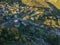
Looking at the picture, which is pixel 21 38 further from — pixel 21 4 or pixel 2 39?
pixel 21 4

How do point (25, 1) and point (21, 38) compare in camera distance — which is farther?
point (25, 1)

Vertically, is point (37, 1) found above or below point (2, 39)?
above

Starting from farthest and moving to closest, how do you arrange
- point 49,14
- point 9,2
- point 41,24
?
point 9,2 < point 49,14 < point 41,24

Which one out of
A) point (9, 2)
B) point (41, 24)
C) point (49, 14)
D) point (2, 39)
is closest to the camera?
point (2, 39)

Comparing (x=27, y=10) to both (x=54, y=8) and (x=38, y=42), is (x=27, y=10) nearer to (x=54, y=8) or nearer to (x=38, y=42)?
(x=54, y=8)

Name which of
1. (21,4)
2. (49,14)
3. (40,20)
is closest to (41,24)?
(40,20)

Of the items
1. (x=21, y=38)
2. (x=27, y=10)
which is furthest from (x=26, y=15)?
(x=21, y=38)

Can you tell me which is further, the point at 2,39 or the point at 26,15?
the point at 26,15

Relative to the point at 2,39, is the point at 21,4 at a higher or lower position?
higher

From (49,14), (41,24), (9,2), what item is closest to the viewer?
(41,24)
